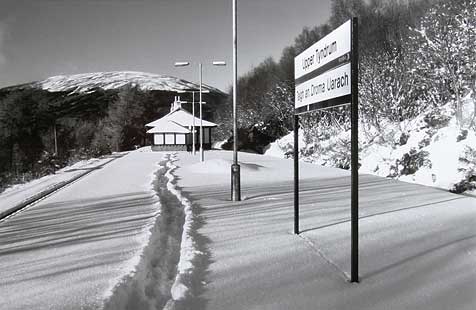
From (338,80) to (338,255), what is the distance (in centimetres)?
192

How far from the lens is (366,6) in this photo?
3791cm

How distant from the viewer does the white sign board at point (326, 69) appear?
12.2 ft

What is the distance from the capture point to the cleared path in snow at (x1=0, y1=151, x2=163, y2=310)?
11.2 ft

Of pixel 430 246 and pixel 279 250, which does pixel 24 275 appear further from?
pixel 430 246

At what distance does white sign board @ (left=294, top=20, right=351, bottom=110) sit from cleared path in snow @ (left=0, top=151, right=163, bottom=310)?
8.79 feet

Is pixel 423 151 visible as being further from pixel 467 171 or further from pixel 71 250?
pixel 71 250

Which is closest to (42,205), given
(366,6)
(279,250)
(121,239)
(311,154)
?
(121,239)

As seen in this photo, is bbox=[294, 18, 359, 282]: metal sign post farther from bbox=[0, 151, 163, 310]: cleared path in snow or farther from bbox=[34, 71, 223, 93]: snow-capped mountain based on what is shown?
bbox=[34, 71, 223, 93]: snow-capped mountain

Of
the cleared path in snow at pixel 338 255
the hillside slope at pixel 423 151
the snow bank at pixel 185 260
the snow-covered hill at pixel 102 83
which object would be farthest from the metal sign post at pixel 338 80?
the snow-covered hill at pixel 102 83

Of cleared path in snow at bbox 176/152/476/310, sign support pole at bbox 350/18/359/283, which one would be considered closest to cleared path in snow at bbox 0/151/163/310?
cleared path in snow at bbox 176/152/476/310

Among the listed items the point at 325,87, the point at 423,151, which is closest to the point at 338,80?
the point at 325,87

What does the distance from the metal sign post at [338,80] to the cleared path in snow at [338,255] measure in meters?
0.44

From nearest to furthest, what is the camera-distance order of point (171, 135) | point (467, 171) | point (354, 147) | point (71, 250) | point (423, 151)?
point (354, 147), point (71, 250), point (467, 171), point (423, 151), point (171, 135)

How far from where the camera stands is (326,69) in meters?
4.24
